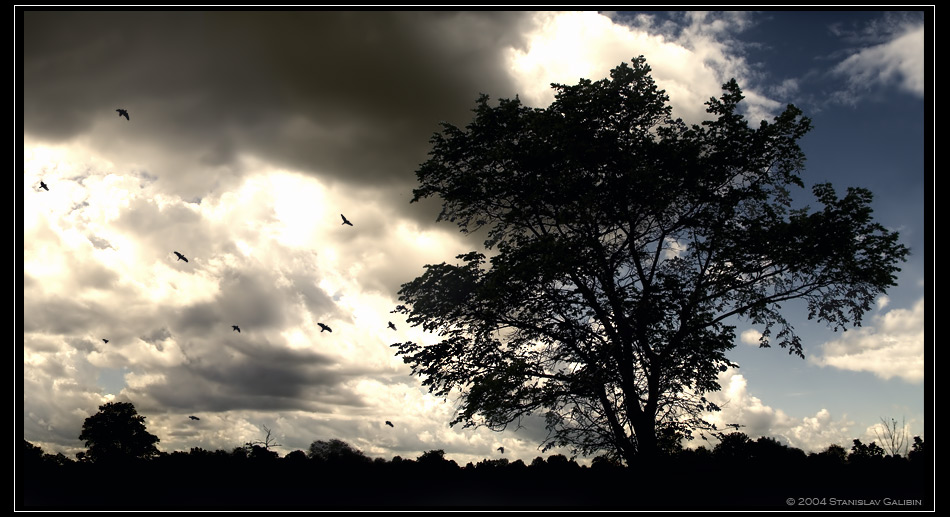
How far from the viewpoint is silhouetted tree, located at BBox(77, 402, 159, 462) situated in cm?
5584

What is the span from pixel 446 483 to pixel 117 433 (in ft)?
185

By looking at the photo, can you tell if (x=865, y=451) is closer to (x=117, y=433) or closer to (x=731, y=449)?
(x=731, y=449)

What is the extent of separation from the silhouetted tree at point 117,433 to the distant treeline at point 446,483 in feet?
166

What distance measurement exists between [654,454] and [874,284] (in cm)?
830

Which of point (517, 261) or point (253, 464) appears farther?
point (517, 261)

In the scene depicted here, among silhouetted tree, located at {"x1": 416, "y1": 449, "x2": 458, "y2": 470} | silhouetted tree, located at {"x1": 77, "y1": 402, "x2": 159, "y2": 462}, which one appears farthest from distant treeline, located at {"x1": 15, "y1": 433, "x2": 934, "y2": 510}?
silhouetted tree, located at {"x1": 77, "y1": 402, "x2": 159, "y2": 462}

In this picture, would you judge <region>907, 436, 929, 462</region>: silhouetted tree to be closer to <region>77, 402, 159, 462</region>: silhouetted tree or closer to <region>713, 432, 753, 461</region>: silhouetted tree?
<region>713, 432, 753, 461</region>: silhouetted tree

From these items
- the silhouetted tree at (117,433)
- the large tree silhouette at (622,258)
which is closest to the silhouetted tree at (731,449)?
the large tree silhouette at (622,258)

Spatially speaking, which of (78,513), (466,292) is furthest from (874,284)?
(78,513)

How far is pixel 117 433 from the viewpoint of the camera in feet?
186

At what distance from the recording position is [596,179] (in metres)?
18.4

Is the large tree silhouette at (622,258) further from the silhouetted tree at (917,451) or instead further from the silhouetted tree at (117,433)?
the silhouetted tree at (117,433)

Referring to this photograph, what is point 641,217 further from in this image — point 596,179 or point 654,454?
point 654,454

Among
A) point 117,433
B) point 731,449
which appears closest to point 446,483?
point 731,449
